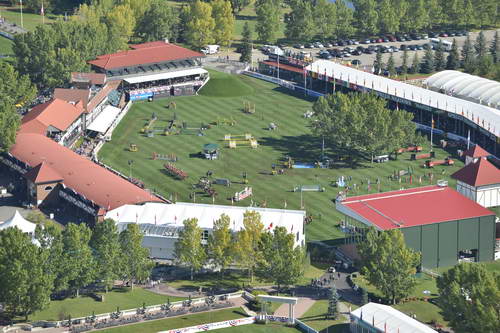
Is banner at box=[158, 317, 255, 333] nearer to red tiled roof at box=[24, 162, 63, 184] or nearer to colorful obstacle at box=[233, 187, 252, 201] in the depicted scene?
colorful obstacle at box=[233, 187, 252, 201]

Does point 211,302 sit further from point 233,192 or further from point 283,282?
point 233,192

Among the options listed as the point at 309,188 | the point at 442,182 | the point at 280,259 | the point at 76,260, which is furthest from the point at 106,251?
the point at 442,182

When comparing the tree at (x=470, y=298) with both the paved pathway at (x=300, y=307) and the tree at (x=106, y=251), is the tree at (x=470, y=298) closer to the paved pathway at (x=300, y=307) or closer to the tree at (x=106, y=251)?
the paved pathway at (x=300, y=307)

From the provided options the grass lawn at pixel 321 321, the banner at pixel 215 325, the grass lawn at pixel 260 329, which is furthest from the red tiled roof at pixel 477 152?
the banner at pixel 215 325

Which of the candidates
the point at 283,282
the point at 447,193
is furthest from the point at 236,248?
the point at 447,193

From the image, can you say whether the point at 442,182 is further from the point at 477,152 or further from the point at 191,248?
the point at 191,248
